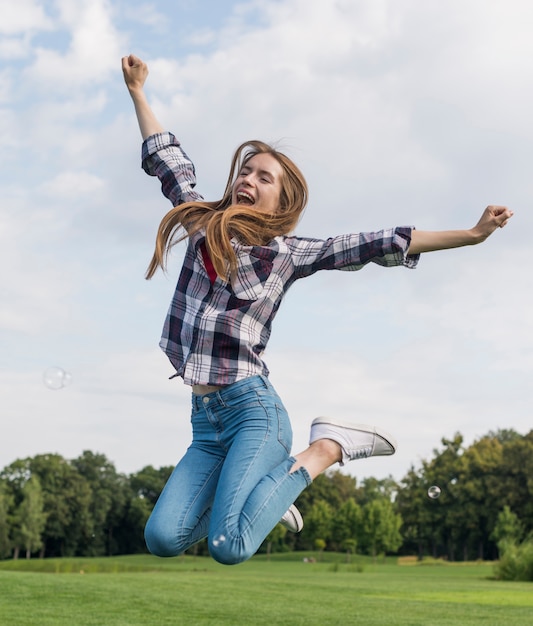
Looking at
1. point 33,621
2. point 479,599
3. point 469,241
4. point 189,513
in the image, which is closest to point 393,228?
point 469,241

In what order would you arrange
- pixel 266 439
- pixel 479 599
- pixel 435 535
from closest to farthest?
pixel 266 439 < pixel 479 599 < pixel 435 535

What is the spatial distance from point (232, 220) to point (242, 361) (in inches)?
35.1

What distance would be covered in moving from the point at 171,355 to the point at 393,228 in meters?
1.60

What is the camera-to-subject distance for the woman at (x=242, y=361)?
15.3ft

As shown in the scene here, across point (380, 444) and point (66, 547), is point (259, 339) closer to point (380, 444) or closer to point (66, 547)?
point (380, 444)

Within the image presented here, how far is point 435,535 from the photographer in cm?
6481

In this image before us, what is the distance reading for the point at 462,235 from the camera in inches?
193

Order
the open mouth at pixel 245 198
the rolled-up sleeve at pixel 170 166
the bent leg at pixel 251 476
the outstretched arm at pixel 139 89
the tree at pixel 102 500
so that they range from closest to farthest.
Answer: the bent leg at pixel 251 476 < the open mouth at pixel 245 198 < the rolled-up sleeve at pixel 170 166 < the outstretched arm at pixel 139 89 < the tree at pixel 102 500

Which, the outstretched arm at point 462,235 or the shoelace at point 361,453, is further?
the shoelace at point 361,453

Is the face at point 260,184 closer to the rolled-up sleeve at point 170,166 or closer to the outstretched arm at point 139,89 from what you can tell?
the rolled-up sleeve at point 170,166

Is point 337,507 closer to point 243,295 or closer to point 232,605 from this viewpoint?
point 232,605

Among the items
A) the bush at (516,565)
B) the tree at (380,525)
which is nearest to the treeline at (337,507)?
the tree at (380,525)

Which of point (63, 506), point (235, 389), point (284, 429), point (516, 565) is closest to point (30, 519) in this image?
point (63, 506)

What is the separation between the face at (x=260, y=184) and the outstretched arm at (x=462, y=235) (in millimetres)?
1009
